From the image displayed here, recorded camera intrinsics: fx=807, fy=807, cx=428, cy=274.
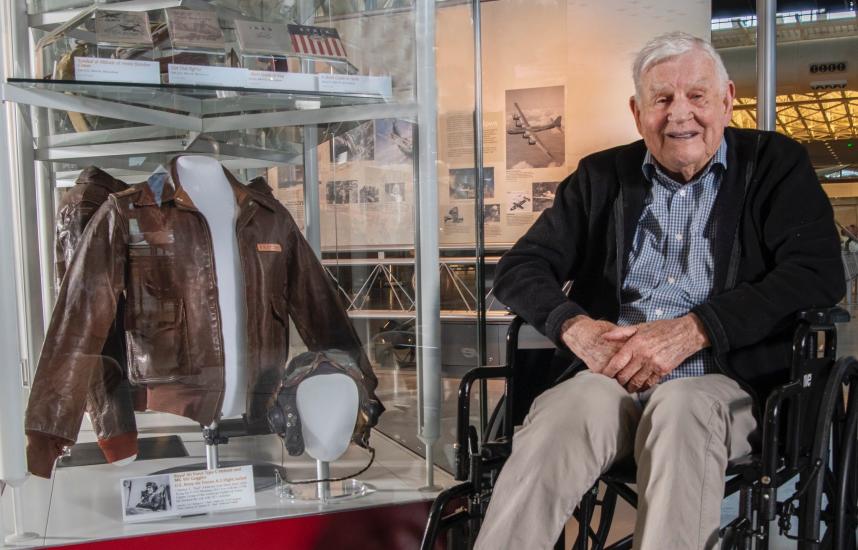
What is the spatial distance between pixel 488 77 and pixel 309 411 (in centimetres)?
222

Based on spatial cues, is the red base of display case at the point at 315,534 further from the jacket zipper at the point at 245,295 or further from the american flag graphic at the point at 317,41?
the american flag graphic at the point at 317,41

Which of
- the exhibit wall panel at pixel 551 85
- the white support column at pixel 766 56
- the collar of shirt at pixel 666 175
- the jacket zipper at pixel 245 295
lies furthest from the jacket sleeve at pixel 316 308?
the white support column at pixel 766 56

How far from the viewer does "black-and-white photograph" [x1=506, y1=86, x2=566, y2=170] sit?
3859 mm

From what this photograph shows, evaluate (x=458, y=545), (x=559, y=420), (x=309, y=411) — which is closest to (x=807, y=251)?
(x=559, y=420)

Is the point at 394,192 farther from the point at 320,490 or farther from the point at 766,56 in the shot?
the point at 766,56

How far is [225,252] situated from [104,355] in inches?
14.8

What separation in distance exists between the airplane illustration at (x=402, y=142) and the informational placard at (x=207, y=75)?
0.43 metres

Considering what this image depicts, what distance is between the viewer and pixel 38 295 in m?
1.88

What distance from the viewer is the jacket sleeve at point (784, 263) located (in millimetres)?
1688

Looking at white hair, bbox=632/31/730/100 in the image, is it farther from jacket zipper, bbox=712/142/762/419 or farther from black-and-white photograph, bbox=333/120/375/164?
black-and-white photograph, bbox=333/120/375/164

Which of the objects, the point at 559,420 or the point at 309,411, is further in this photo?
the point at 309,411

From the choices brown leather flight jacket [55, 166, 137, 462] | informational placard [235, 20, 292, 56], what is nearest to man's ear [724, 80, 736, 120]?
informational placard [235, 20, 292, 56]

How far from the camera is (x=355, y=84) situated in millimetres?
2162

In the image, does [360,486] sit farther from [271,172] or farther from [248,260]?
[271,172]
